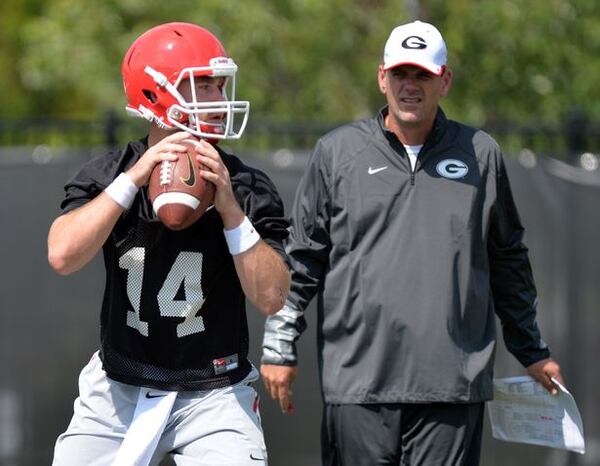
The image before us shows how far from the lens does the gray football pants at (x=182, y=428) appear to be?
4.07 m

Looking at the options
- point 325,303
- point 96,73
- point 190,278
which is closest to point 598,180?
point 325,303

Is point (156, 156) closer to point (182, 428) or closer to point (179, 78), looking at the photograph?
point (179, 78)

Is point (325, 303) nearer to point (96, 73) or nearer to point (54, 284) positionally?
point (54, 284)

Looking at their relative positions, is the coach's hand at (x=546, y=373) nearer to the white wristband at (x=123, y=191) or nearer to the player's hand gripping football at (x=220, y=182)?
the player's hand gripping football at (x=220, y=182)

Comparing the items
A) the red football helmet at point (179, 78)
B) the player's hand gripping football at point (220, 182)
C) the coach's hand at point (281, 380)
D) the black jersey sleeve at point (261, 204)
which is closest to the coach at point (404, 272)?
the coach's hand at point (281, 380)

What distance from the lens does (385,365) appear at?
4949 mm

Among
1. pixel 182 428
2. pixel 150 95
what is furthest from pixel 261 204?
pixel 182 428

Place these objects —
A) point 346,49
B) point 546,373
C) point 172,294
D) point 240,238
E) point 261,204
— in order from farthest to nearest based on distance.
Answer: point 346,49, point 546,373, point 261,204, point 172,294, point 240,238

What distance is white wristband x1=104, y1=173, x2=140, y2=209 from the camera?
3.92 m

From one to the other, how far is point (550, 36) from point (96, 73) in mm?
4039

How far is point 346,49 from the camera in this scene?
10664 millimetres

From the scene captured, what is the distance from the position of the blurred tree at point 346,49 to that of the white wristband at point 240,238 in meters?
6.00

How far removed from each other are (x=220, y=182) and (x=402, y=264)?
48.4 inches

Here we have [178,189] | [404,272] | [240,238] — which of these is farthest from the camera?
[404,272]
